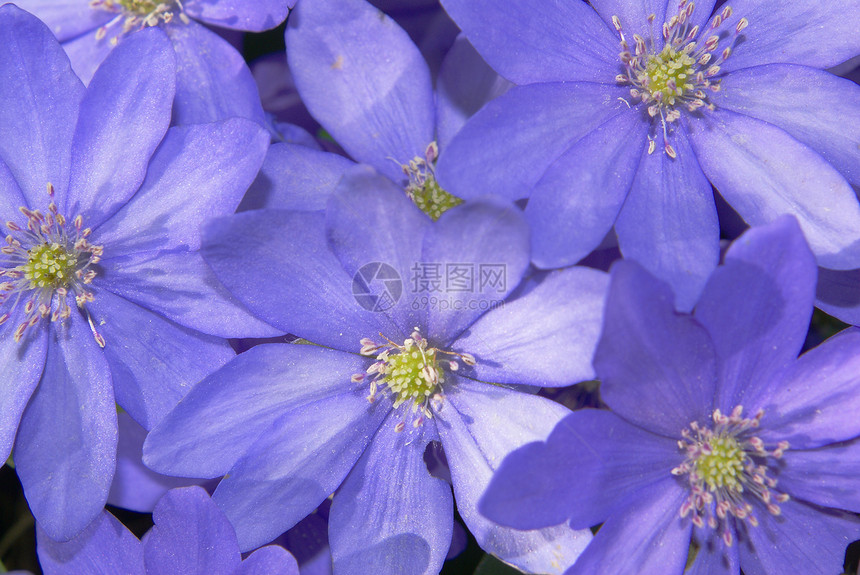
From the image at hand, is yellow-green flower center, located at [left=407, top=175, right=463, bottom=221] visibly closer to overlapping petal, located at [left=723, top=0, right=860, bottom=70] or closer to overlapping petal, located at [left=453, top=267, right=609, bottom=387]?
overlapping petal, located at [left=453, top=267, right=609, bottom=387]

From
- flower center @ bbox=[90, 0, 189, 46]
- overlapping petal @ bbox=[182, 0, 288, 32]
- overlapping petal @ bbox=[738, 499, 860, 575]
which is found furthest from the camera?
flower center @ bbox=[90, 0, 189, 46]

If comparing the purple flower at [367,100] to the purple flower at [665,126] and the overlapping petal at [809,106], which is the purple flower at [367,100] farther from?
the overlapping petal at [809,106]

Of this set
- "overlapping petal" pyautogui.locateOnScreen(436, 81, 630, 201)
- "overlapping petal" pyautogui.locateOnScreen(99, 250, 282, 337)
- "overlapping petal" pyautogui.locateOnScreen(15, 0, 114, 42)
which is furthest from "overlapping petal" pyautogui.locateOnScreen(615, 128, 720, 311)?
"overlapping petal" pyautogui.locateOnScreen(15, 0, 114, 42)

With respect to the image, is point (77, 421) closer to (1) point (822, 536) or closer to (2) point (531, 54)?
(2) point (531, 54)

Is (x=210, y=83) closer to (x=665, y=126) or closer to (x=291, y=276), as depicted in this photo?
(x=291, y=276)

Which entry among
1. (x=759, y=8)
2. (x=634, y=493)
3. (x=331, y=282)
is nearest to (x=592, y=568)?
(x=634, y=493)

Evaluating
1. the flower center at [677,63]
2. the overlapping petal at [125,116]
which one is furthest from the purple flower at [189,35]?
the flower center at [677,63]

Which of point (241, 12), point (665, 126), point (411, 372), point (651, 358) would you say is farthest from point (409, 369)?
point (241, 12)
